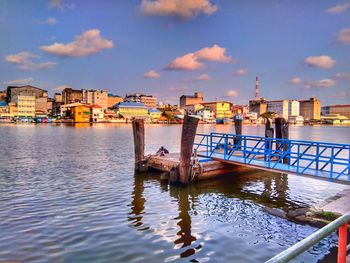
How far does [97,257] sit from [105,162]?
20278 mm

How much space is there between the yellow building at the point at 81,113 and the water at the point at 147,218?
142 meters

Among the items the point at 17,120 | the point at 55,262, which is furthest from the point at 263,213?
the point at 17,120

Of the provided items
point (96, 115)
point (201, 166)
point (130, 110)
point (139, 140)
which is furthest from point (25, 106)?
point (201, 166)

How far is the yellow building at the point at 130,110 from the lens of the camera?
7283 inches

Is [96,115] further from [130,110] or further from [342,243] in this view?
[342,243]

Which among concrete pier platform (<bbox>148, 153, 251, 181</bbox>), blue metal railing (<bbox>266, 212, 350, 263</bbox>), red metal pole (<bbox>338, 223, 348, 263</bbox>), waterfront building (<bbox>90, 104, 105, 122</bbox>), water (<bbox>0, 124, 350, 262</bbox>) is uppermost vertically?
waterfront building (<bbox>90, 104, 105, 122</bbox>)

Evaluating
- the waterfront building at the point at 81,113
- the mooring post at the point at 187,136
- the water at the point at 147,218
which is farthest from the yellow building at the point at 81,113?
the mooring post at the point at 187,136

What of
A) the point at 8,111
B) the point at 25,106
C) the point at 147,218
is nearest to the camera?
the point at 147,218

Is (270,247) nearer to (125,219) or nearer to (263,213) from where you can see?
(263,213)

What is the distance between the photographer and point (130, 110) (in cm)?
19012

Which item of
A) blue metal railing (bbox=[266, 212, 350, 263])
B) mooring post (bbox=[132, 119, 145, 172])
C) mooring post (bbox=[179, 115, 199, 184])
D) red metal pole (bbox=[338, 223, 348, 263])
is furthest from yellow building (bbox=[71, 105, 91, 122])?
blue metal railing (bbox=[266, 212, 350, 263])

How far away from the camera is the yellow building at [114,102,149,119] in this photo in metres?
185

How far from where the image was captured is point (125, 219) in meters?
12.7

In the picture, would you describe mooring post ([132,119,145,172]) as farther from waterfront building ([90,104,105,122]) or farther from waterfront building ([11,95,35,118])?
waterfront building ([11,95,35,118])
